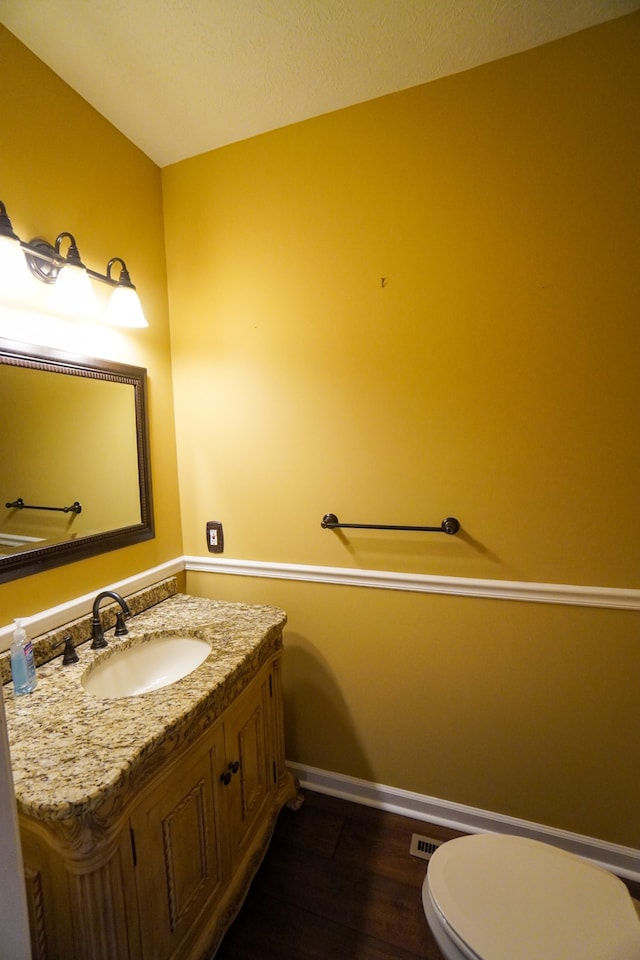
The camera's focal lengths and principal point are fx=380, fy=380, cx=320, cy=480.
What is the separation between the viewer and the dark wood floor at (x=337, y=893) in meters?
1.08

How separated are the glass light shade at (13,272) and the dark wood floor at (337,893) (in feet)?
6.38

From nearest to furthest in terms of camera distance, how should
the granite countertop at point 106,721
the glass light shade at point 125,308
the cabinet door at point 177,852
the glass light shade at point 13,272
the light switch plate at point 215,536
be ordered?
the granite countertop at point 106,721
the cabinet door at point 177,852
the glass light shade at point 13,272
the glass light shade at point 125,308
the light switch plate at point 215,536

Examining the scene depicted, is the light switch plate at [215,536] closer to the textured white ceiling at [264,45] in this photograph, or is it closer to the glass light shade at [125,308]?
the glass light shade at [125,308]

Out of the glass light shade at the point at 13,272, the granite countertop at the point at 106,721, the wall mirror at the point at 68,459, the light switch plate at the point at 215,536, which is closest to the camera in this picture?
the granite countertop at the point at 106,721

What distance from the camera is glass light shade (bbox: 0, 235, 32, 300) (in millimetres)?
950

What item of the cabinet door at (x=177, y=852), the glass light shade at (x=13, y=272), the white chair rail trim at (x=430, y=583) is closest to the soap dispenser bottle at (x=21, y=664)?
the cabinet door at (x=177, y=852)

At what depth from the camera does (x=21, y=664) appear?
97 cm

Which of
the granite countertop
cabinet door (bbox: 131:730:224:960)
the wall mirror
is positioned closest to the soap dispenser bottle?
the granite countertop

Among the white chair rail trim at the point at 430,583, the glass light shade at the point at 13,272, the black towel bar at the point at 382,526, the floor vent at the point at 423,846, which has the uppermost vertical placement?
the glass light shade at the point at 13,272

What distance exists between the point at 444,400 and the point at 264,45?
1171 mm

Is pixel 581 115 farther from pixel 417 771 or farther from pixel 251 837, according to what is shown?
pixel 251 837

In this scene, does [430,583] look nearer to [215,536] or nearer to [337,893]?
Answer: [215,536]

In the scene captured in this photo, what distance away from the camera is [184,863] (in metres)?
0.93

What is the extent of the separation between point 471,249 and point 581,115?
42cm
